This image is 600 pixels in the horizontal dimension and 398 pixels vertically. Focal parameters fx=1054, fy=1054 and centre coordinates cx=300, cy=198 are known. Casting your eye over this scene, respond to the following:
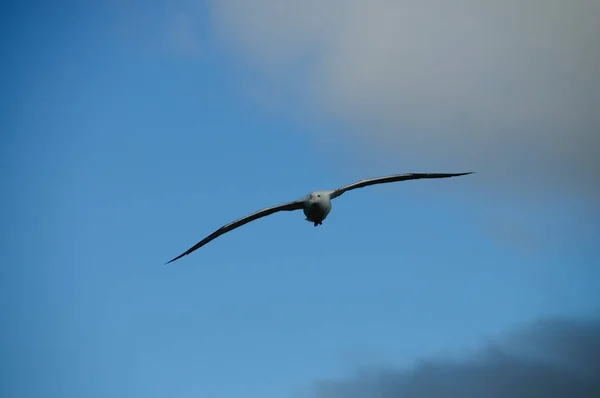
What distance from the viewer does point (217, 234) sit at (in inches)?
3120

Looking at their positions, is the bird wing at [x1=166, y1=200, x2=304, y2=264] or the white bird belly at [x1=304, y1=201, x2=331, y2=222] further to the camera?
the bird wing at [x1=166, y1=200, x2=304, y2=264]

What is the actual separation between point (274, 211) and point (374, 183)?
7824mm

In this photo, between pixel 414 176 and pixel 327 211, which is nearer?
pixel 327 211

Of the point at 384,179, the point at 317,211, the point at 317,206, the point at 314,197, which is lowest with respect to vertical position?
Answer: the point at 317,211

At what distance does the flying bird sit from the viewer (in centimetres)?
7550

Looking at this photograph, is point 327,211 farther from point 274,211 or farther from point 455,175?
point 455,175

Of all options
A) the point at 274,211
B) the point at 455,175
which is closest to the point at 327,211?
the point at 274,211

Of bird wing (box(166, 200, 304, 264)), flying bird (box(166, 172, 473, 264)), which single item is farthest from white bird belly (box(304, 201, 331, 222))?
bird wing (box(166, 200, 304, 264))

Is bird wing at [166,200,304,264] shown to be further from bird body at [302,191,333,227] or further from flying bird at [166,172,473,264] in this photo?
bird body at [302,191,333,227]

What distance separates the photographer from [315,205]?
247ft

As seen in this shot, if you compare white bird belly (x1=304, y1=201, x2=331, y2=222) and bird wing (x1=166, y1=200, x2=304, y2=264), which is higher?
bird wing (x1=166, y1=200, x2=304, y2=264)

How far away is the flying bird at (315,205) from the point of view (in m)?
75.5

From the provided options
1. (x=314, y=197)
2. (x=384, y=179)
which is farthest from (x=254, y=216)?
(x=384, y=179)

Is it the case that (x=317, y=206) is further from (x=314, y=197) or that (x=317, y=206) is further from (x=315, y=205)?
(x=314, y=197)
